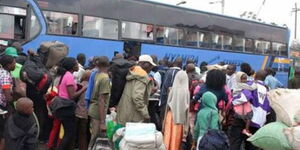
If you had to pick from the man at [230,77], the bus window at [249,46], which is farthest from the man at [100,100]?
the bus window at [249,46]

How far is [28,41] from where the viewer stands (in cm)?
1078

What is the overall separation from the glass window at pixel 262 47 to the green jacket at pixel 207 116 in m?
13.0

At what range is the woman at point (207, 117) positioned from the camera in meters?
5.61

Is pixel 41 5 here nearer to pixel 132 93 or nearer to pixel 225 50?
pixel 132 93

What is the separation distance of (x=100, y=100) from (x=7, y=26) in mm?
5238

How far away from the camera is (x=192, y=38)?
50.0 ft

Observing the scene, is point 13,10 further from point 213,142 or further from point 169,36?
point 213,142

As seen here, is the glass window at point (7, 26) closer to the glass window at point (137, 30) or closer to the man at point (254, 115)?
the glass window at point (137, 30)

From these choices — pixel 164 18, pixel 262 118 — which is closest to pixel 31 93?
pixel 262 118

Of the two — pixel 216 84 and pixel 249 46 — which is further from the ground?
pixel 249 46

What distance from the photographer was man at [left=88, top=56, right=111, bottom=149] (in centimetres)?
613

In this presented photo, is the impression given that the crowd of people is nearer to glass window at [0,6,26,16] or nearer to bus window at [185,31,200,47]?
glass window at [0,6,26,16]

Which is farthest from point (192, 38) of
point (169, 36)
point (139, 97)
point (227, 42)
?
point (139, 97)

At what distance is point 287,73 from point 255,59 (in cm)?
296
